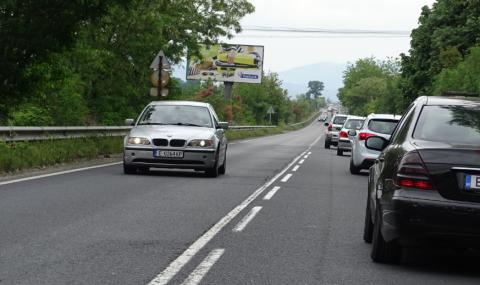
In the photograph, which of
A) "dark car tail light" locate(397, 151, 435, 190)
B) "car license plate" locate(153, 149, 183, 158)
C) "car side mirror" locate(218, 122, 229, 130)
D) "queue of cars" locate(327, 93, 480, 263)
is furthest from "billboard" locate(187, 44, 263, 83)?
"dark car tail light" locate(397, 151, 435, 190)

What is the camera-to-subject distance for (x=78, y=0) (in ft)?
52.9

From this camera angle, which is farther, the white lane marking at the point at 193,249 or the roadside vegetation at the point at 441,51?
the roadside vegetation at the point at 441,51

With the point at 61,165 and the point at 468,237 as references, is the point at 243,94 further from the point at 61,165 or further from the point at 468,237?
the point at 468,237

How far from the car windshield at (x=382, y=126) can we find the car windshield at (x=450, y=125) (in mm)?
12514

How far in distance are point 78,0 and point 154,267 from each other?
10.6m

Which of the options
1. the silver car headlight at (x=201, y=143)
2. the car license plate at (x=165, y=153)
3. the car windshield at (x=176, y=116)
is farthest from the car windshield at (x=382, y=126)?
the car license plate at (x=165, y=153)

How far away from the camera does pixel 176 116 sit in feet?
55.9

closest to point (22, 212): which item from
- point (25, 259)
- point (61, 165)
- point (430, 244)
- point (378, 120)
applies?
point (25, 259)

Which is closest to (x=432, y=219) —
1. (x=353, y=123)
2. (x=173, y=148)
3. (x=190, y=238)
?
(x=190, y=238)

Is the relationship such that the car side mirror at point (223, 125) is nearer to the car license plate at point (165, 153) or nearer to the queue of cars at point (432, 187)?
the car license plate at point (165, 153)

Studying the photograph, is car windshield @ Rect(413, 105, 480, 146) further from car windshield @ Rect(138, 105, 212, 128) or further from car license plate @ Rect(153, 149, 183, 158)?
car windshield @ Rect(138, 105, 212, 128)

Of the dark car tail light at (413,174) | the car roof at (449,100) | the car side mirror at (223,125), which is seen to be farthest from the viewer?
the car side mirror at (223,125)

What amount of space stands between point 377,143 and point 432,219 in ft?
6.54

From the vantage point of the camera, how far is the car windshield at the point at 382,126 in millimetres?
19703
